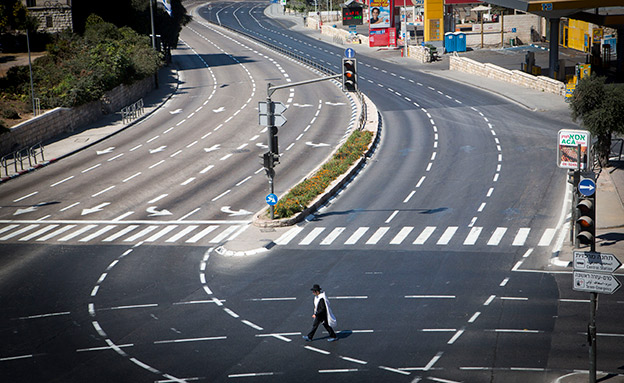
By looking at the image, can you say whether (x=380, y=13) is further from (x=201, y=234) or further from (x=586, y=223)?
(x=586, y=223)

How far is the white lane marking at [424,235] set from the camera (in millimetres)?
33438

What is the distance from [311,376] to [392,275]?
9.33 m

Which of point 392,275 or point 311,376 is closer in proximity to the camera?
point 311,376

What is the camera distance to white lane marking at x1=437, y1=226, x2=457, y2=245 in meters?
33.2

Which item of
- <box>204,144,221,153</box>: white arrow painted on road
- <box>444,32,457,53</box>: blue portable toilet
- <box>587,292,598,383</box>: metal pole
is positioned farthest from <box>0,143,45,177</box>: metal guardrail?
<box>444,32,457,53</box>: blue portable toilet

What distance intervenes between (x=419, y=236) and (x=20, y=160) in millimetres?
27979

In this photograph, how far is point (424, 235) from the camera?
34.4m

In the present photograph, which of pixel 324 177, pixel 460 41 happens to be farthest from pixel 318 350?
pixel 460 41

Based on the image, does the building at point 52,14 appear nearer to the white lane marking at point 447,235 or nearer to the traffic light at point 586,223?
the white lane marking at point 447,235

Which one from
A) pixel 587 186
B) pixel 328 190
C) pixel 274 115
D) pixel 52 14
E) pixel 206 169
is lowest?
pixel 328 190

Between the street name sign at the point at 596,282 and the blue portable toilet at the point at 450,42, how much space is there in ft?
255

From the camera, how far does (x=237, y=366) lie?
21.0 meters

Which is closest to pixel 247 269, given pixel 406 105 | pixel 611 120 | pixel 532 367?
pixel 532 367

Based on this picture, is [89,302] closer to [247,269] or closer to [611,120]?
[247,269]
